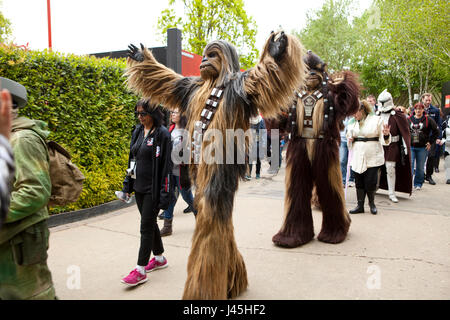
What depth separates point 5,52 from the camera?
4.67 meters

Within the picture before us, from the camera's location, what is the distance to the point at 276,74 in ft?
9.02

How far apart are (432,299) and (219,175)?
222 cm

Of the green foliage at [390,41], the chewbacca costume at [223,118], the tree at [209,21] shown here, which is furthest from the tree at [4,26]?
the chewbacca costume at [223,118]

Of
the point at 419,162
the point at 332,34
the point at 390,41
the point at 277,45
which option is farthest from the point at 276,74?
the point at 332,34

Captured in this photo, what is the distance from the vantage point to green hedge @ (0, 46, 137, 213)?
16.3ft

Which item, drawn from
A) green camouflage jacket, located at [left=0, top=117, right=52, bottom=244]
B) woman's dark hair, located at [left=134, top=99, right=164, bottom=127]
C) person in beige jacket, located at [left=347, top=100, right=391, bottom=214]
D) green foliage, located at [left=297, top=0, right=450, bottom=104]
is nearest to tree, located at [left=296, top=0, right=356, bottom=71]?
green foliage, located at [left=297, top=0, right=450, bottom=104]

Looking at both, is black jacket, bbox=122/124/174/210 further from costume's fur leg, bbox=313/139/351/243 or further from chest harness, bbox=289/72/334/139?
costume's fur leg, bbox=313/139/351/243

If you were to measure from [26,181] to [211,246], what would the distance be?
136 cm

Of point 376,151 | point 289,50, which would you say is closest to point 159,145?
point 289,50

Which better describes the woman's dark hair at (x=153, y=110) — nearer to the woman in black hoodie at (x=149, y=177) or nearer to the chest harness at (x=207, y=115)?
the woman in black hoodie at (x=149, y=177)

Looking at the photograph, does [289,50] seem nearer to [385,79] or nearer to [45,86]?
[45,86]

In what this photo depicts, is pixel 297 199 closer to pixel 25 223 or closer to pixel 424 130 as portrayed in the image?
pixel 25 223

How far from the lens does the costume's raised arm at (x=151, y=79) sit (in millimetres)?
Answer: 3355

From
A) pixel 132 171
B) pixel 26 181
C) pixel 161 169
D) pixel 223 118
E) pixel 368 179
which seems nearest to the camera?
pixel 26 181
